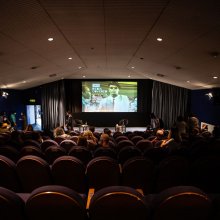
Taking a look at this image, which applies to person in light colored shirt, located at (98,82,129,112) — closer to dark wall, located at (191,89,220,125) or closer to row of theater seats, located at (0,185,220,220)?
dark wall, located at (191,89,220,125)

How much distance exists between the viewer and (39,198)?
1.75m

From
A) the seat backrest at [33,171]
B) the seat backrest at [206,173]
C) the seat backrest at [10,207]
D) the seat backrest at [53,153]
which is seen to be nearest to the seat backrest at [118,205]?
the seat backrest at [10,207]

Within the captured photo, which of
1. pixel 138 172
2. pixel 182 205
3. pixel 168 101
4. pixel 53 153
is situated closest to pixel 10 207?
pixel 182 205

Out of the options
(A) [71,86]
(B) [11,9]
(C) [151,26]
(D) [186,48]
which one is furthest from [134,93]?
(B) [11,9]

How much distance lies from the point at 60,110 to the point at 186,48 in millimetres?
14106

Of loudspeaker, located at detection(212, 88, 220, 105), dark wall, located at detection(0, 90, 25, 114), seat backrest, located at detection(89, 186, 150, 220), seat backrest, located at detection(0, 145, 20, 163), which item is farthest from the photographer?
dark wall, located at detection(0, 90, 25, 114)

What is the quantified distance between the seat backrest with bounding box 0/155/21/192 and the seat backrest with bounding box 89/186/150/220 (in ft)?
6.09

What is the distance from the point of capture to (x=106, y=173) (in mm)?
3312

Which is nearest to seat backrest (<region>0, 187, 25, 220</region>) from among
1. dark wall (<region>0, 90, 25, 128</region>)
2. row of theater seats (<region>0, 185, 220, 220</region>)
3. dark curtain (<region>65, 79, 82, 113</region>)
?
row of theater seats (<region>0, 185, 220, 220</region>)

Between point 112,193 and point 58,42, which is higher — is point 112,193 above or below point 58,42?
below

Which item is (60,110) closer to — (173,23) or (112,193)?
(173,23)

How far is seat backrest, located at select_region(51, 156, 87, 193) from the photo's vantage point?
3.24 metres

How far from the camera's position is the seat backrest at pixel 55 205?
1743 mm

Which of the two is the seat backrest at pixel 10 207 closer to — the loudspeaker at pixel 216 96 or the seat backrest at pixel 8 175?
the seat backrest at pixel 8 175
